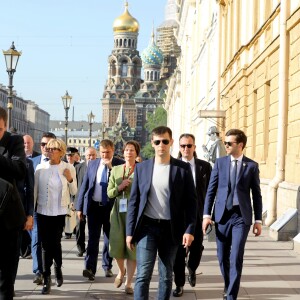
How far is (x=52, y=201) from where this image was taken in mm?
9547

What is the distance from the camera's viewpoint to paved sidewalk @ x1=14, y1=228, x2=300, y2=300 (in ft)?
30.4

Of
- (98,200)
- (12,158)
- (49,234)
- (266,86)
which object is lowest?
(49,234)

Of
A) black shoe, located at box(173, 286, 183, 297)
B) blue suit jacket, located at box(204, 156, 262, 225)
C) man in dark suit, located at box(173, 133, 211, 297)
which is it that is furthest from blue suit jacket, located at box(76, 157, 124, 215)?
blue suit jacket, located at box(204, 156, 262, 225)

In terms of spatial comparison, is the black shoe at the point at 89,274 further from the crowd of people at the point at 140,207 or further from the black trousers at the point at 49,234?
the black trousers at the point at 49,234

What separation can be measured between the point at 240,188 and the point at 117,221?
1705 mm

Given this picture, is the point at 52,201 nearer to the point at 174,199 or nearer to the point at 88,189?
the point at 88,189

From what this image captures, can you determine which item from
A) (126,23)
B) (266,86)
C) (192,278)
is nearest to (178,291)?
(192,278)

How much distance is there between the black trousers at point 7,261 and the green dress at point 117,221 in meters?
2.71

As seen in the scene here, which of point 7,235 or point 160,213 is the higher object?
point 160,213

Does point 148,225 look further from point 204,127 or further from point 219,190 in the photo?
point 204,127

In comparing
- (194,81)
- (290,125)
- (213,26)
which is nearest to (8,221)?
(290,125)

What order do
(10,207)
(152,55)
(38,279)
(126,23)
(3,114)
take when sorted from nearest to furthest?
1. (10,207)
2. (3,114)
3. (38,279)
4. (126,23)
5. (152,55)

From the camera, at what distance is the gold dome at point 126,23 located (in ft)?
643

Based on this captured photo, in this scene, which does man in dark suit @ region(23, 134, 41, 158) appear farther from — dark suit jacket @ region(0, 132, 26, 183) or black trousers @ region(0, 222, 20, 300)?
black trousers @ region(0, 222, 20, 300)
